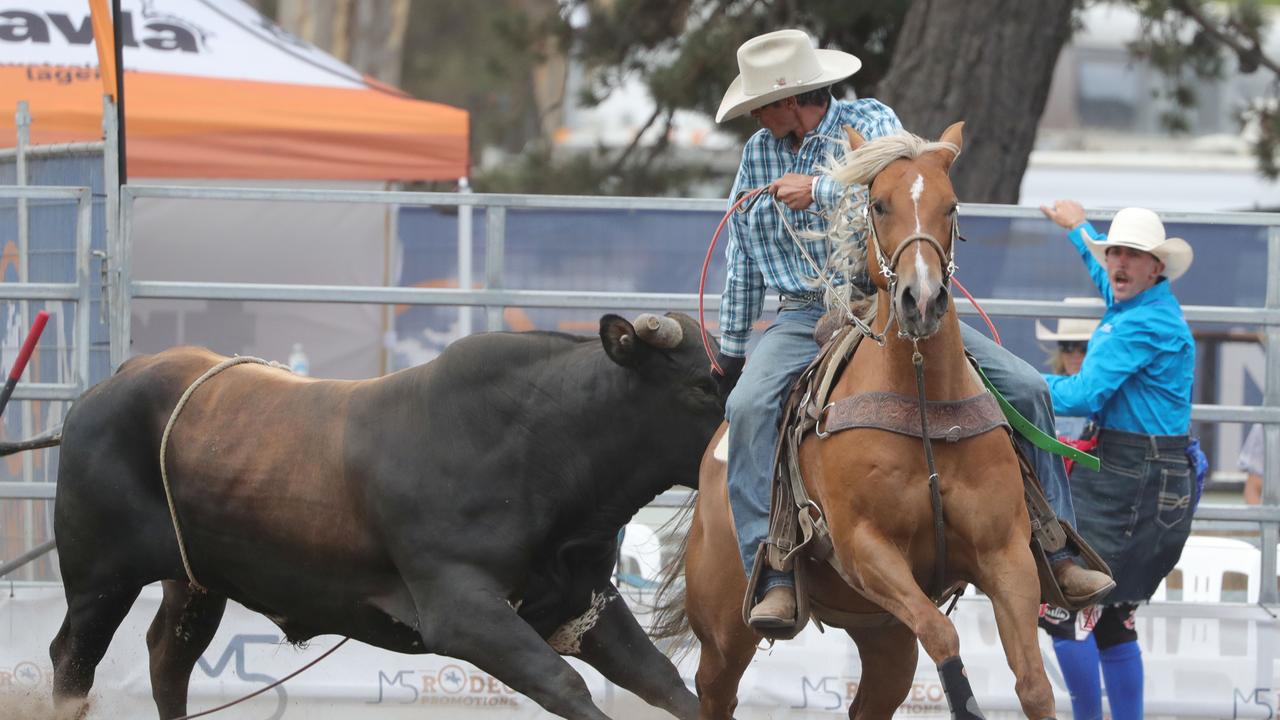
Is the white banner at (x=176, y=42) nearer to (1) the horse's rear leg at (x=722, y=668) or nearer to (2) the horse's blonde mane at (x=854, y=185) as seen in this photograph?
(1) the horse's rear leg at (x=722, y=668)

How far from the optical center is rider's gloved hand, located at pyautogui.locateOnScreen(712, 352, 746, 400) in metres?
4.99

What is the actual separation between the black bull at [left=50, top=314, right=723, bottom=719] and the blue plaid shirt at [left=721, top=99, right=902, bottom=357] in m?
0.20

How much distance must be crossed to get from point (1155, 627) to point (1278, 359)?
4.05 feet

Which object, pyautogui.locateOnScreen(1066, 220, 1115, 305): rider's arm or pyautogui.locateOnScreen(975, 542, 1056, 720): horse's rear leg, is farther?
pyautogui.locateOnScreen(1066, 220, 1115, 305): rider's arm

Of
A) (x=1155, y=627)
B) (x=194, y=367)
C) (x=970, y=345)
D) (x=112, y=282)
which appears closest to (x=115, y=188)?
(x=112, y=282)

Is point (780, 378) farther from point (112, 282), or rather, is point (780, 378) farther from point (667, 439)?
point (112, 282)

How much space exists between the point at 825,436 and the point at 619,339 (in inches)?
32.2

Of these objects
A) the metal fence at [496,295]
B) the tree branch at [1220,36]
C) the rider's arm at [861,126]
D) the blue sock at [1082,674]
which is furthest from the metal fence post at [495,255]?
the tree branch at [1220,36]

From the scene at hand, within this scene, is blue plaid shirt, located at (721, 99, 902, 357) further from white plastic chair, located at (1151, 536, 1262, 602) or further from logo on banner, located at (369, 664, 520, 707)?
white plastic chair, located at (1151, 536, 1262, 602)

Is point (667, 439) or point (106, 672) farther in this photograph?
point (106, 672)

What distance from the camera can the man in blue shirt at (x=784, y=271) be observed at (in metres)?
A: 4.49

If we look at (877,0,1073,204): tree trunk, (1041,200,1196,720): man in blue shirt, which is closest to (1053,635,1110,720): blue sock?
(1041,200,1196,720): man in blue shirt

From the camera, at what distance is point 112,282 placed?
641cm

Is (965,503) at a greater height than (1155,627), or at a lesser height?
greater
